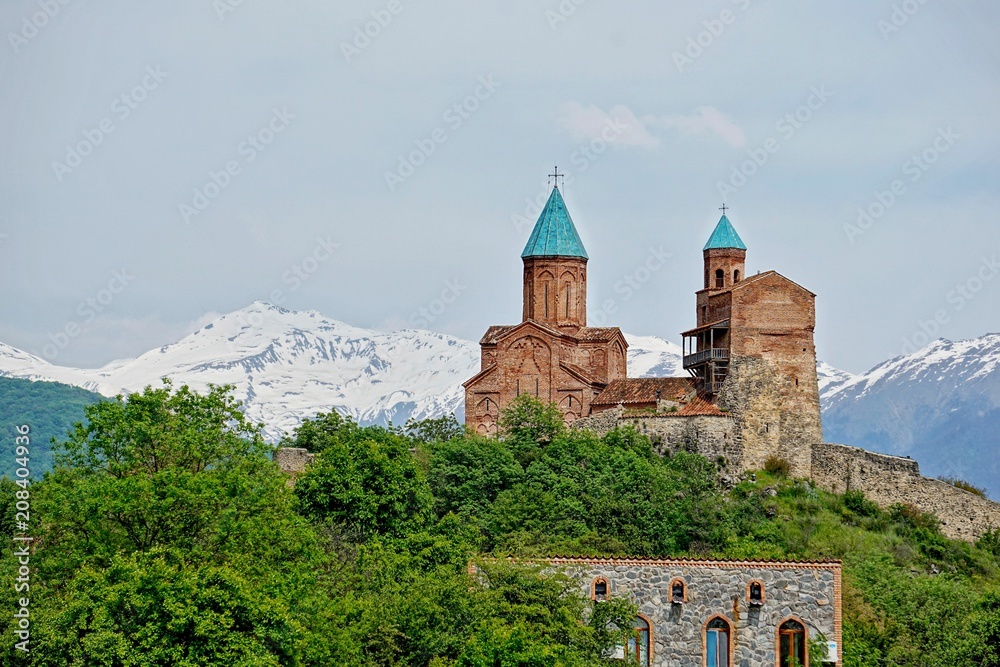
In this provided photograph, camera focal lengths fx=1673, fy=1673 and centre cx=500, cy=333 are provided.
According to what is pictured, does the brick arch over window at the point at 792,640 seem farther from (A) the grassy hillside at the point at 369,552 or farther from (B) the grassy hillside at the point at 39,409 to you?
(B) the grassy hillside at the point at 39,409

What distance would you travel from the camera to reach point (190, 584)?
32.5 m

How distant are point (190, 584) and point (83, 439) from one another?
709cm

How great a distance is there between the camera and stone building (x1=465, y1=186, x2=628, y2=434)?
66.4m

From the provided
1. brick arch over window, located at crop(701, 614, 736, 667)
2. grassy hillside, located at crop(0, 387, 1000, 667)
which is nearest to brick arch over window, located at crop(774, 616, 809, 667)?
brick arch over window, located at crop(701, 614, 736, 667)

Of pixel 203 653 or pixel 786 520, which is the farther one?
pixel 786 520

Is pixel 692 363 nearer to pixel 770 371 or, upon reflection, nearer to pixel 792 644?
pixel 770 371

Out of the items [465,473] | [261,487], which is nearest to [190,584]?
[261,487]

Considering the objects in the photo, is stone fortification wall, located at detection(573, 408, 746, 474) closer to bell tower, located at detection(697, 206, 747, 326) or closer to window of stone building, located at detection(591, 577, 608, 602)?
bell tower, located at detection(697, 206, 747, 326)

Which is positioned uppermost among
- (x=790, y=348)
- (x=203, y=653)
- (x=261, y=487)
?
(x=790, y=348)

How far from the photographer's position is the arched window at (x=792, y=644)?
36094 millimetres

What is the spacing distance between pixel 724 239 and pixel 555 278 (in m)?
8.72

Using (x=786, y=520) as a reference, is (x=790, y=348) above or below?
above

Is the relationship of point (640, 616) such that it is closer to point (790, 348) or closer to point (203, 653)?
point (203, 653)

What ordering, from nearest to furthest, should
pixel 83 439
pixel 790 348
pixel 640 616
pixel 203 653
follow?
pixel 203 653, pixel 640 616, pixel 83 439, pixel 790 348
